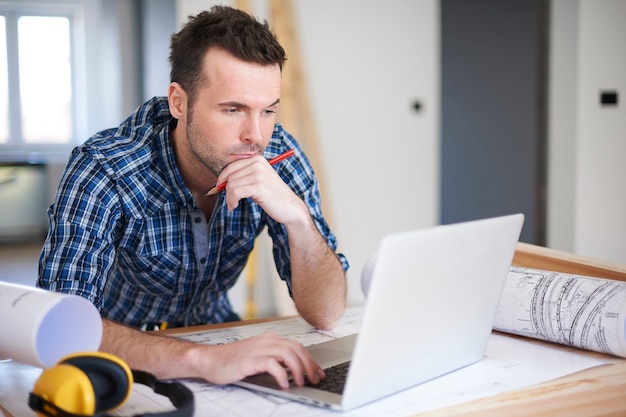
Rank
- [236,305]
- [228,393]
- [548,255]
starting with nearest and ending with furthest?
[228,393]
[548,255]
[236,305]

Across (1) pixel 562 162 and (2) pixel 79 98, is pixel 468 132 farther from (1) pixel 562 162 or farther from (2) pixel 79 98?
(2) pixel 79 98

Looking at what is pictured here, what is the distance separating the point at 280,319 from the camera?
153 centimetres

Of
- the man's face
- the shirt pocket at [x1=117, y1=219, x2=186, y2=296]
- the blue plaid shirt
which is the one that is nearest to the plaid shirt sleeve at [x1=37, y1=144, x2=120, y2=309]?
the blue plaid shirt

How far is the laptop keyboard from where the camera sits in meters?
1.02

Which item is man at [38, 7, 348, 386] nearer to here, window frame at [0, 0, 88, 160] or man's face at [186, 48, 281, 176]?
man's face at [186, 48, 281, 176]

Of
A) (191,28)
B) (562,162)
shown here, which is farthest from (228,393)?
(562,162)

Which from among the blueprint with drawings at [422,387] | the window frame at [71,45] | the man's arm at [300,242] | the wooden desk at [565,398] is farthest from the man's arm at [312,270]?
the window frame at [71,45]

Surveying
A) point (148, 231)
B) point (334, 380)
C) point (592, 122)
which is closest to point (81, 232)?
point (148, 231)

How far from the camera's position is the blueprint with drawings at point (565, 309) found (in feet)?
3.94

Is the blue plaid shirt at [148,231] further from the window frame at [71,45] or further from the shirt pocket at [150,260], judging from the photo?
the window frame at [71,45]

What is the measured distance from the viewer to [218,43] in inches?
61.1

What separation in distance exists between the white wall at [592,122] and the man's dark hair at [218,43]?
114 inches

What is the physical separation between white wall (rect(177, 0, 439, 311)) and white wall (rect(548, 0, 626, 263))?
0.70m

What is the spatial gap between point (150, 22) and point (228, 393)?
2699 mm
